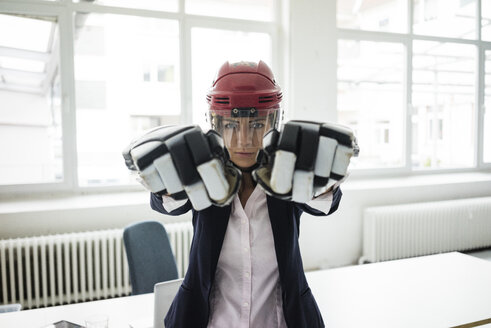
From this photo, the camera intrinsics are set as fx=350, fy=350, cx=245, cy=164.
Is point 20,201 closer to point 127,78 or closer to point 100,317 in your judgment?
point 127,78

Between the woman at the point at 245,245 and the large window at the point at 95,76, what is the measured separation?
2.11 m

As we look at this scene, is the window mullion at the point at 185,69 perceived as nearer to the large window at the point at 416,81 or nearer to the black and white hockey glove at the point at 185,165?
the large window at the point at 416,81

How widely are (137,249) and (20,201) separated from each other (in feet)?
6.20

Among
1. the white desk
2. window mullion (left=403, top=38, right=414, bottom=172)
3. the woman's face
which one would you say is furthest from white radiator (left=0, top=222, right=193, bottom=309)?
window mullion (left=403, top=38, right=414, bottom=172)

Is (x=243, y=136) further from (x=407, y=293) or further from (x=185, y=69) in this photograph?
(x=185, y=69)

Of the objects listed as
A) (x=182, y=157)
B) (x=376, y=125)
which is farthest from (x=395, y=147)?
(x=182, y=157)

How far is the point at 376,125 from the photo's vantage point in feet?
14.9

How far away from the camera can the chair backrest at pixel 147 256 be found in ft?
5.67

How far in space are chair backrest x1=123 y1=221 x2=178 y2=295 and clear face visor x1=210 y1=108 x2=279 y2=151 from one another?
105cm

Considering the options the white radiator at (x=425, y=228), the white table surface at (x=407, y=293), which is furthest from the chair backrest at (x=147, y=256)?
the white radiator at (x=425, y=228)

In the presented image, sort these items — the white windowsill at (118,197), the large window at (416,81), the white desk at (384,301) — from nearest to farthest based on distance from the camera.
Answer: the white desk at (384,301) < the white windowsill at (118,197) < the large window at (416,81)

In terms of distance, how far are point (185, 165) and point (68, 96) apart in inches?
114

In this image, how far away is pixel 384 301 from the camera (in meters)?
1.52

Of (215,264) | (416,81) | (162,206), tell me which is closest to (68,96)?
(162,206)
